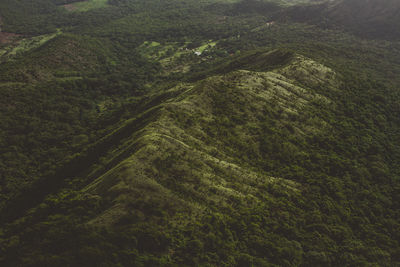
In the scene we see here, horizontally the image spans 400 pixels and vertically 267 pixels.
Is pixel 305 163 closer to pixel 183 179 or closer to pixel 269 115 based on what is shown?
pixel 269 115

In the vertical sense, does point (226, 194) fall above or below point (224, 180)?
below

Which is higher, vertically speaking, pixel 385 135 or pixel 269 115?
pixel 269 115

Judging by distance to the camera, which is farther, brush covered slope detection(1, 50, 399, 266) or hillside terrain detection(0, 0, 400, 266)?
hillside terrain detection(0, 0, 400, 266)

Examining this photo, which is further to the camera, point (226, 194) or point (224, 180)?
point (224, 180)

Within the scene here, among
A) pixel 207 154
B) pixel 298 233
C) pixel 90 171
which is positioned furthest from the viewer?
pixel 90 171

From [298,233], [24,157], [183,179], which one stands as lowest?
[24,157]

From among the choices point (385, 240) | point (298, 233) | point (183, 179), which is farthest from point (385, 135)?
point (183, 179)

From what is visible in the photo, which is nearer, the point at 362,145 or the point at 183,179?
the point at 183,179

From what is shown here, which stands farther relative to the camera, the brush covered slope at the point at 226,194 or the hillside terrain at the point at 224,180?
the hillside terrain at the point at 224,180
